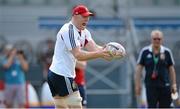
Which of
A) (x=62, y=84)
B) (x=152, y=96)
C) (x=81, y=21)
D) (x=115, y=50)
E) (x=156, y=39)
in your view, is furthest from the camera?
(x=152, y=96)

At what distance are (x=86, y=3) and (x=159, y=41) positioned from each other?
4.88m

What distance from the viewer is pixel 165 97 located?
612 inches

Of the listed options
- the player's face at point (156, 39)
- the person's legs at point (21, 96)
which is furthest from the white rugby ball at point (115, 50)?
the person's legs at point (21, 96)

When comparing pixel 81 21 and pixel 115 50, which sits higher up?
pixel 81 21

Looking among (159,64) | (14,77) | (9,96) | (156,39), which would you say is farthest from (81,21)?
(9,96)

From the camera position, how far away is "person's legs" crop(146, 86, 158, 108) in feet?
51.0

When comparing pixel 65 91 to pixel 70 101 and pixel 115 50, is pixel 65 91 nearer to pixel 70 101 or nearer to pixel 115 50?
pixel 70 101

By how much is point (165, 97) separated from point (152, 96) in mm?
249

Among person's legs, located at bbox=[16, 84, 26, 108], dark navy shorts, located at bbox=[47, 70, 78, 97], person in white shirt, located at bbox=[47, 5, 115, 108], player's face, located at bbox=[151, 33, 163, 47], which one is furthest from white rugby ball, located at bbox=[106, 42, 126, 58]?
person's legs, located at bbox=[16, 84, 26, 108]

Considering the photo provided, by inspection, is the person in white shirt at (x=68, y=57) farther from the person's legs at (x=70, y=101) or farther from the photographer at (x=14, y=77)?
the photographer at (x=14, y=77)

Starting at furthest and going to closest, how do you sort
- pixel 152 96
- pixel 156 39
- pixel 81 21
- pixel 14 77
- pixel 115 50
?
pixel 14 77
pixel 152 96
pixel 156 39
pixel 81 21
pixel 115 50

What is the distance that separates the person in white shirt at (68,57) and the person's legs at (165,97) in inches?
154

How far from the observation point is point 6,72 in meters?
18.9

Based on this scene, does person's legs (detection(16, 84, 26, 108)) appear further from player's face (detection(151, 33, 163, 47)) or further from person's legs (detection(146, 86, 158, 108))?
player's face (detection(151, 33, 163, 47))
